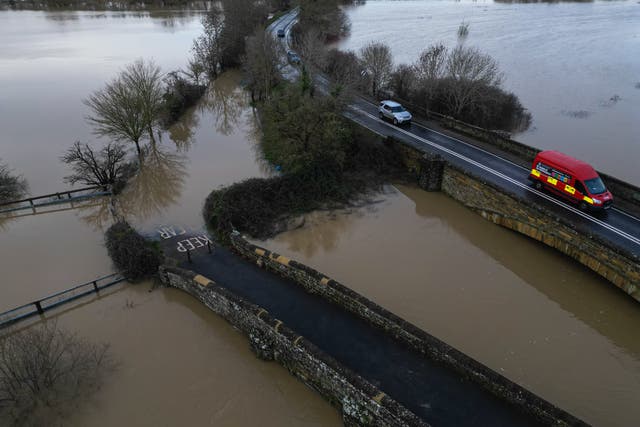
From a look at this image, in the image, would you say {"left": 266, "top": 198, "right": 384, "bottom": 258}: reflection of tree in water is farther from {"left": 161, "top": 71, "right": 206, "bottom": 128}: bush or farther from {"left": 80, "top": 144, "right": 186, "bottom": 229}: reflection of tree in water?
{"left": 161, "top": 71, "right": 206, "bottom": 128}: bush

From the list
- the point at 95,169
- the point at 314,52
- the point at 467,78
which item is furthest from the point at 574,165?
the point at 95,169

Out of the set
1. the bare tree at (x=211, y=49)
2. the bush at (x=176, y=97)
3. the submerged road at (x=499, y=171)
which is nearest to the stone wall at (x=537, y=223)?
the submerged road at (x=499, y=171)

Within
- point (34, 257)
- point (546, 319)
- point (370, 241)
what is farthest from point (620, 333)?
point (34, 257)

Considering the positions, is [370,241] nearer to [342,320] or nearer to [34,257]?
[342,320]

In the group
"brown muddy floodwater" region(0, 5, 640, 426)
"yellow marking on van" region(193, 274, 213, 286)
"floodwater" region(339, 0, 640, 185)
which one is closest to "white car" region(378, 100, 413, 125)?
"brown muddy floodwater" region(0, 5, 640, 426)

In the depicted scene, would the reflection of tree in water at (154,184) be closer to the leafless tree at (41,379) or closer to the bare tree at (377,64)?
the leafless tree at (41,379)

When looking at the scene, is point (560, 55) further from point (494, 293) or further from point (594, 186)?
point (494, 293)

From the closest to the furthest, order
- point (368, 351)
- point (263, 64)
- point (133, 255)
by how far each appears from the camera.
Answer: point (368, 351)
point (133, 255)
point (263, 64)
